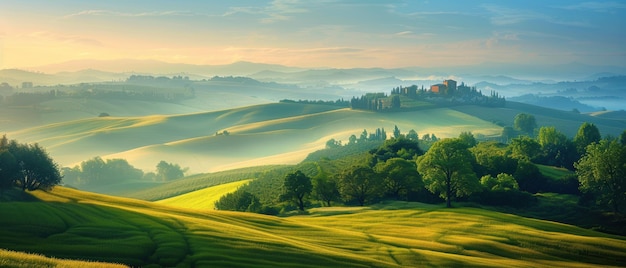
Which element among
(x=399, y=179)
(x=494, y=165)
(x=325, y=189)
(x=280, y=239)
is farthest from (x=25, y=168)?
(x=494, y=165)

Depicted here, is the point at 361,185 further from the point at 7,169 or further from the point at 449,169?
the point at 7,169

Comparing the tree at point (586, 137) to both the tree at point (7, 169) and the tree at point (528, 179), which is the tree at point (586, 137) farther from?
the tree at point (7, 169)

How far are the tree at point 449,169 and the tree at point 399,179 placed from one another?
1040 centimetres

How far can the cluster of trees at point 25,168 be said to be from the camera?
67.8 m

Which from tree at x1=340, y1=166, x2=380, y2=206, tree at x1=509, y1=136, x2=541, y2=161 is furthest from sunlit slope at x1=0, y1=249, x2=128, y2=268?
tree at x1=509, y1=136, x2=541, y2=161

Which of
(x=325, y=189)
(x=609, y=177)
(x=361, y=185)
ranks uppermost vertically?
(x=609, y=177)

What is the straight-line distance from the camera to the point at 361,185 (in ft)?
346

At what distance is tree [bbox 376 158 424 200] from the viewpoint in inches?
4294

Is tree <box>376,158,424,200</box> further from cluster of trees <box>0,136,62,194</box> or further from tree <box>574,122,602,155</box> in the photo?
tree <box>574,122,602,155</box>

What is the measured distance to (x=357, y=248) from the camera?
56.8 meters

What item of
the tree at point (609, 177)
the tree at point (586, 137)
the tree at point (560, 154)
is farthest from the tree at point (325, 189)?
the tree at point (586, 137)

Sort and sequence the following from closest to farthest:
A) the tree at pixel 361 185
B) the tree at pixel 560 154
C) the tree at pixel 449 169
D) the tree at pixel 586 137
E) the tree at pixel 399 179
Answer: the tree at pixel 449 169 < the tree at pixel 361 185 < the tree at pixel 399 179 < the tree at pixel 560 154 < the tree at pixel 586 137

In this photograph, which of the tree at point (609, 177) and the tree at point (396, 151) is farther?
the tree at point (396, 151)

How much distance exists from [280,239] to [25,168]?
41.3 metres
